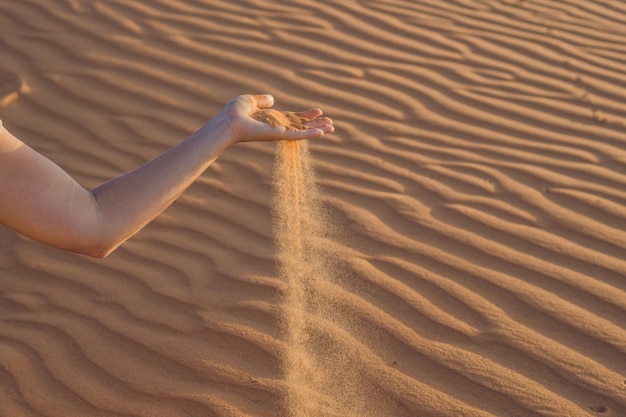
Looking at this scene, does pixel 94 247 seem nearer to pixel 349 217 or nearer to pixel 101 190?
pixel 101 190

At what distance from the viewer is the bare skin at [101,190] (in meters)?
1.90

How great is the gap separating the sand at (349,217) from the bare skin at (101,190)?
1.00m

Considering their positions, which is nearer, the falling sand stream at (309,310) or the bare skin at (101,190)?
the bare skin at (101,190)

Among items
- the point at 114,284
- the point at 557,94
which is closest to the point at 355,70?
the point at 557,94

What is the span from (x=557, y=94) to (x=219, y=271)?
86.0 inches

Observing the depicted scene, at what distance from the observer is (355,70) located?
16.4 feet

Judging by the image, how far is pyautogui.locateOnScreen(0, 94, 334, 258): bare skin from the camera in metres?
1.90

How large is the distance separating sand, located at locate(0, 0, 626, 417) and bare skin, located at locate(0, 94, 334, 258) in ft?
3.27

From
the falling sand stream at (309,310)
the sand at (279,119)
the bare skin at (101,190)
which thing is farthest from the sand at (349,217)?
the bare skin at (101,190)

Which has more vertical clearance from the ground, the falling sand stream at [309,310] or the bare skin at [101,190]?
the bare skin at [101,190]

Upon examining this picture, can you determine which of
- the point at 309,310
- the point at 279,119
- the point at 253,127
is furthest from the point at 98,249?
the point at 309,310

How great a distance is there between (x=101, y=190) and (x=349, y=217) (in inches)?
72.3

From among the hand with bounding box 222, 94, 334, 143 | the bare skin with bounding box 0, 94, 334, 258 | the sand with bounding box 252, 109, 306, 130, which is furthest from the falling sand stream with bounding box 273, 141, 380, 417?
the bare skin with bounding box 0, 94, 334, 258

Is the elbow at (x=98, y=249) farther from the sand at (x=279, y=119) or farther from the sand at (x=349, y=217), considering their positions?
the sand at (x=349, y=217)
